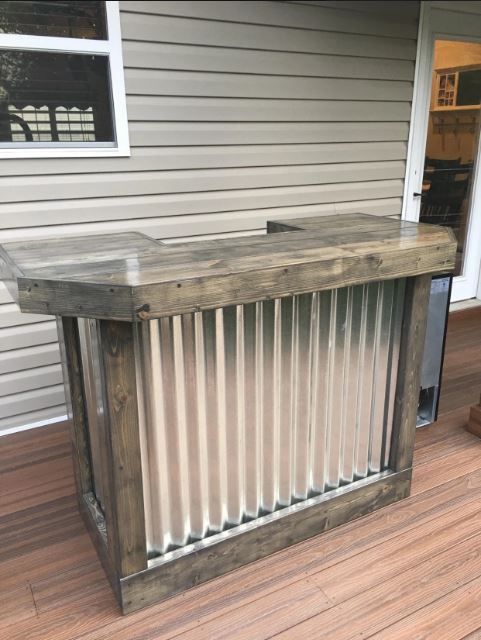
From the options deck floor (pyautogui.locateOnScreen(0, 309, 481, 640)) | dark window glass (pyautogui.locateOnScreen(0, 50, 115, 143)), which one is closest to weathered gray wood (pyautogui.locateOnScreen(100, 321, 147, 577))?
deck floor (pyautogui.locateOnScreen(0, 309, 481, 640))

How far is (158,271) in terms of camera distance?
1.39 m

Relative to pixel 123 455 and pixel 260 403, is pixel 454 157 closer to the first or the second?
pixel 260 403

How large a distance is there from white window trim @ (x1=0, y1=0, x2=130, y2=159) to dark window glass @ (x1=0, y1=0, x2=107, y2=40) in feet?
0.12

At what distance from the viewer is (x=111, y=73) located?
251 cm

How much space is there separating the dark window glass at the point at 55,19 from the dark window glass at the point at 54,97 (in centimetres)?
9

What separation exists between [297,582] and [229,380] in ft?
2.38

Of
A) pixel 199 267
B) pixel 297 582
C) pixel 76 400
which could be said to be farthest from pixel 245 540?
pixel 199 267

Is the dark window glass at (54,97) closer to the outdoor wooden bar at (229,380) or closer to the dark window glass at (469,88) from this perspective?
the outdoor wooden bar at (229,380)

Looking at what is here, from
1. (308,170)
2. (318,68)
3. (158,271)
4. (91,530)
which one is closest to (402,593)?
(91,530)

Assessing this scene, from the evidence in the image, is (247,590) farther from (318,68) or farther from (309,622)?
(318,68)

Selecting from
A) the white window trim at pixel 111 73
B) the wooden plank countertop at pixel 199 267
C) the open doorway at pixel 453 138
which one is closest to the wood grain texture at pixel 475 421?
the wooden plank countertop at pixel 199 267

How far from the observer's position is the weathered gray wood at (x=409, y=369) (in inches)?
72.8

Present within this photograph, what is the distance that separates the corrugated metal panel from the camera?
1530mm

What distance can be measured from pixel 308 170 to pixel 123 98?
48.0 inches
